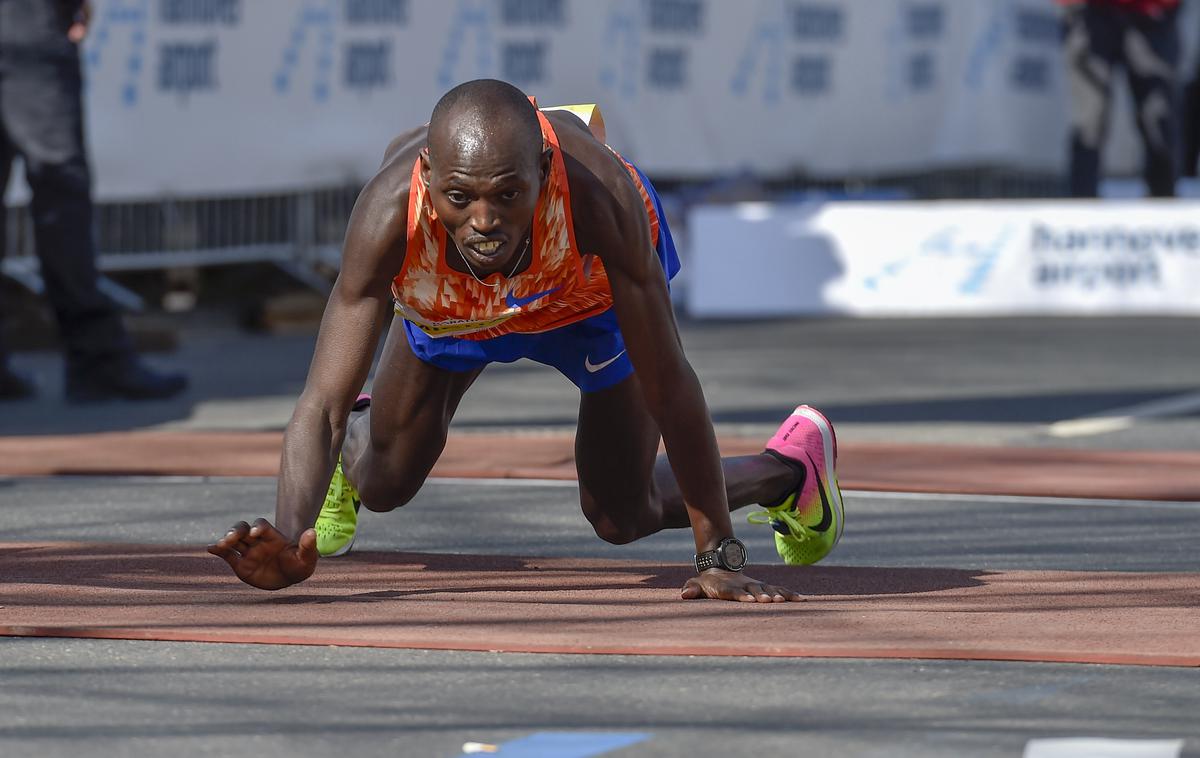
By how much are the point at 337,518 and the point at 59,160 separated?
15.8 ft

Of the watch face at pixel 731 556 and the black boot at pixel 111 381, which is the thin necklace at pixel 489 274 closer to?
the watch face at pixel 731 556

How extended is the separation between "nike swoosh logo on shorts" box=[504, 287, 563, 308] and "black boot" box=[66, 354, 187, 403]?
19.1 feet

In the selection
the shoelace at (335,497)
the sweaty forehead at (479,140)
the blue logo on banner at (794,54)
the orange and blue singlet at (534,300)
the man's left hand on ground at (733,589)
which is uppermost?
the sweaty forehead at (479,140)

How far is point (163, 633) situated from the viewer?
455 cm

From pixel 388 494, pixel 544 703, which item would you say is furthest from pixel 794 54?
pixel 544 703

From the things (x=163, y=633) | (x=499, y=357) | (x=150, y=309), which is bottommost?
(x=150, y=309)

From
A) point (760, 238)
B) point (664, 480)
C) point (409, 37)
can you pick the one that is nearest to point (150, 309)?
point (409, 37)

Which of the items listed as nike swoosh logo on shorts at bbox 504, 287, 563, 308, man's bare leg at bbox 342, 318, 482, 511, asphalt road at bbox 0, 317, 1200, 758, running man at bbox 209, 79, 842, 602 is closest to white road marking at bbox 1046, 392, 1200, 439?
asphalt road at bbox 0, 317, 1200, 758

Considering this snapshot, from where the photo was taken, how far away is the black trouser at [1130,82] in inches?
643

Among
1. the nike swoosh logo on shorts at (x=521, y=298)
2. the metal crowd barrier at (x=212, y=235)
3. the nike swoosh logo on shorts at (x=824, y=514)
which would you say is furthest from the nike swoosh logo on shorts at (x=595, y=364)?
the metal crowd barrier at (x=212, y=235)

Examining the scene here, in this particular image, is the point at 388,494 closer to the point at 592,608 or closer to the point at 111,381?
the point at 592,608

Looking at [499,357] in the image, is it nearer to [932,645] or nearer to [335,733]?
[932,645]

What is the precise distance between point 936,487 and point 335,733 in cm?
417

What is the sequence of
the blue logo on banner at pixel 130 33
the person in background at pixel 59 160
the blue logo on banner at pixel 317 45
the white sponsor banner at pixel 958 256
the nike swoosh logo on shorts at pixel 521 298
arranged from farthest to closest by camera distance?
the white sponsor banner at pixel 958 256
the blue logo on banner at pixel 317 45
the blue logo on banner at pixel 130 33
the person in background at pixel 59 160
the nike swoosh logo on shorts at pixel 521 298
